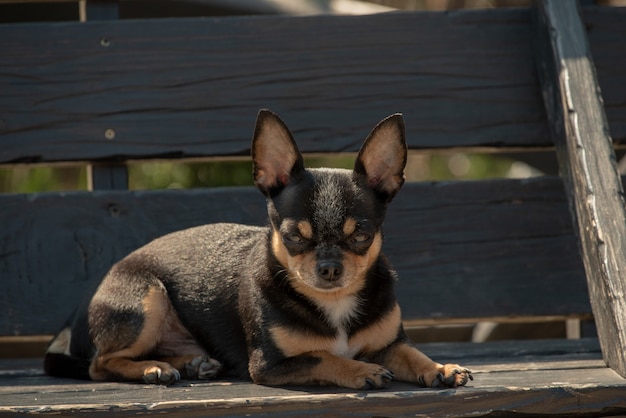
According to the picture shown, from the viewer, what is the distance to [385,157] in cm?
334

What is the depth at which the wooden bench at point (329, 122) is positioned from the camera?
4211 mm

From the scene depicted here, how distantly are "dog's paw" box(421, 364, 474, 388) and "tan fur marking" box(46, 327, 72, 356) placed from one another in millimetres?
1511

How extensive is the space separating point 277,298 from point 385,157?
24.6 inches

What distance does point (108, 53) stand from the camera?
4406mm

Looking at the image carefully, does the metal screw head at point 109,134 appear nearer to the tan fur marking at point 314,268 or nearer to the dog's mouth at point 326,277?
the tan fur marking at point 314,268

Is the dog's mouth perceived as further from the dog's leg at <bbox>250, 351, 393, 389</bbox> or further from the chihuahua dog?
the dog's leg at <bbox>250, 351, 393, 389</bbox>

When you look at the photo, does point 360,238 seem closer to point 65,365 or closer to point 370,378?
point 370,378

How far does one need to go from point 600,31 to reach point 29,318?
2952 mm

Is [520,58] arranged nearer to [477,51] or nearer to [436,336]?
[477,51]

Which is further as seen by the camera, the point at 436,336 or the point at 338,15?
the point at 436,336

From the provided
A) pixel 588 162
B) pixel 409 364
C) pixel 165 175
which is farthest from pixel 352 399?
pixel 165 175

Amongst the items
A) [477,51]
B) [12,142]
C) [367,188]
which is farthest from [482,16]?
[12,142]

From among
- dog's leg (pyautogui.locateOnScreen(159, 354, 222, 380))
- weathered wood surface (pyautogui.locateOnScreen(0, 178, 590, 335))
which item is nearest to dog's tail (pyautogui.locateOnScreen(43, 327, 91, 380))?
dog's leg (pyautogui.locateOnScreen(159, 354, 222, 380))

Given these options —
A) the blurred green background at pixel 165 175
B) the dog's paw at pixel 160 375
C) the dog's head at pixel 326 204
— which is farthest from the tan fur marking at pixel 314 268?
the blurred green background at pixel 165 175
